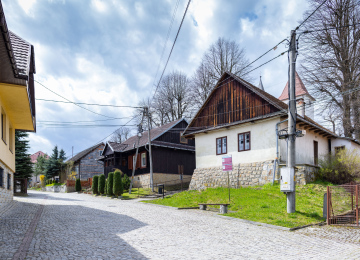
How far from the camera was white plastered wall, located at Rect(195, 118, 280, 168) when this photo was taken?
67.7 feet

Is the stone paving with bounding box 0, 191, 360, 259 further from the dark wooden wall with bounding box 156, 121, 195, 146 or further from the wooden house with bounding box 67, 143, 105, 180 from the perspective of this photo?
the wooden house with bounding box 67, 143, 105, 180

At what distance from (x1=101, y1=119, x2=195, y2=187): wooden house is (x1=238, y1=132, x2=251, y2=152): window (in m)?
10.3

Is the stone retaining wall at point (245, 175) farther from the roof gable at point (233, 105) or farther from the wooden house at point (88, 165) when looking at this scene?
the wooden house at point (88, 165)

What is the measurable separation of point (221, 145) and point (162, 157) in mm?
9825

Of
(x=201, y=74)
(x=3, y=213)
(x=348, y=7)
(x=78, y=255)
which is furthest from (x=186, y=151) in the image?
(x=78, y=255)

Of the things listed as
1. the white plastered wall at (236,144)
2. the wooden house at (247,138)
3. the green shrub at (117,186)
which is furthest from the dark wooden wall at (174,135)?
the white plastered wall at (236,144)

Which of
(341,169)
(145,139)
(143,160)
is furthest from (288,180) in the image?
(145,139)

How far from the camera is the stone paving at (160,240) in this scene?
22.6 ft

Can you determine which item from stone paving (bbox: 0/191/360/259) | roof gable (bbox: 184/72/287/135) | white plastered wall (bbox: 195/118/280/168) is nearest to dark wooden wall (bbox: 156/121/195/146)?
roof gable (bbox: 184/72/287/135)

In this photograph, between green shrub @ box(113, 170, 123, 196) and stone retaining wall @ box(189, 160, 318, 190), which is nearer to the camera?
stone retaining wall @ box(189, 160, 318, 190)

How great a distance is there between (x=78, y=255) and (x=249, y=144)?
1673 cm

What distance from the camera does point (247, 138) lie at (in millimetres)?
22078

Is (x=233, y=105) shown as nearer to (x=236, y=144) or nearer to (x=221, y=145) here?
→ (x=236, y=144)

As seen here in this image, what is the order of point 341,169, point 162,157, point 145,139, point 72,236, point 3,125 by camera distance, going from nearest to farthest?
point 72,236 < point 3,125 < point 341,169 < point 162,157 < point 145,139
